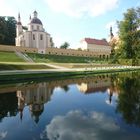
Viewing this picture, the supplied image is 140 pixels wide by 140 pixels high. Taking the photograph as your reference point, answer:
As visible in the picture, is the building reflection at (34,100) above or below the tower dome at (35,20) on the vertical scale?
below

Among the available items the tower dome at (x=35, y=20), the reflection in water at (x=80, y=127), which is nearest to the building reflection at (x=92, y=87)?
the reflection in water at (x=80, y=127)

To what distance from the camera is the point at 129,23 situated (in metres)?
58.6

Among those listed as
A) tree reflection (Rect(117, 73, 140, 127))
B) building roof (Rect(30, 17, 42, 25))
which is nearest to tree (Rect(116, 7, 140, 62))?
building roof (Rect(30, 17, 42, 25))

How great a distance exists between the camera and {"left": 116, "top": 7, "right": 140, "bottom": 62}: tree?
2270 inches

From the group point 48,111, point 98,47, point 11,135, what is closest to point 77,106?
point 48,111

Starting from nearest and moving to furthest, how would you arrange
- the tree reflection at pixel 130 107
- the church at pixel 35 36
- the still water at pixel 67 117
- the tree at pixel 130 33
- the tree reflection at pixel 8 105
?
the still water at pixel 67 117, the tree reflection at pixel 130 107, the tree reflection at pixel 8 105, the tree at pixel 130 33, the church at pixel 35 36

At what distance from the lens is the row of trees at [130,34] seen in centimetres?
5766

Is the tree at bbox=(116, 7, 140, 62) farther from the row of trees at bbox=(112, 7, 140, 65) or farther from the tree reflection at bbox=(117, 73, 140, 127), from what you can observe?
the tree reflection at bbox=(117, 73, 140, 127)

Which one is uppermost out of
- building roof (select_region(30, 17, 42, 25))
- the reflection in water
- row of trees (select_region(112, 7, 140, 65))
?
building roof (select_region(30, 17, 42, 25))

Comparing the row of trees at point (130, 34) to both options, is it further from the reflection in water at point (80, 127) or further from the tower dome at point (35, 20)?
the reflection in water at point (80, 127)

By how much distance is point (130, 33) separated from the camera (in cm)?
5741

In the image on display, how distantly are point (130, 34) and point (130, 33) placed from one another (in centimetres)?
25

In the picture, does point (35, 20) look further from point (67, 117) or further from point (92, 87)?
point (67, 117)

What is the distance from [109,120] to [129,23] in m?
52.1
